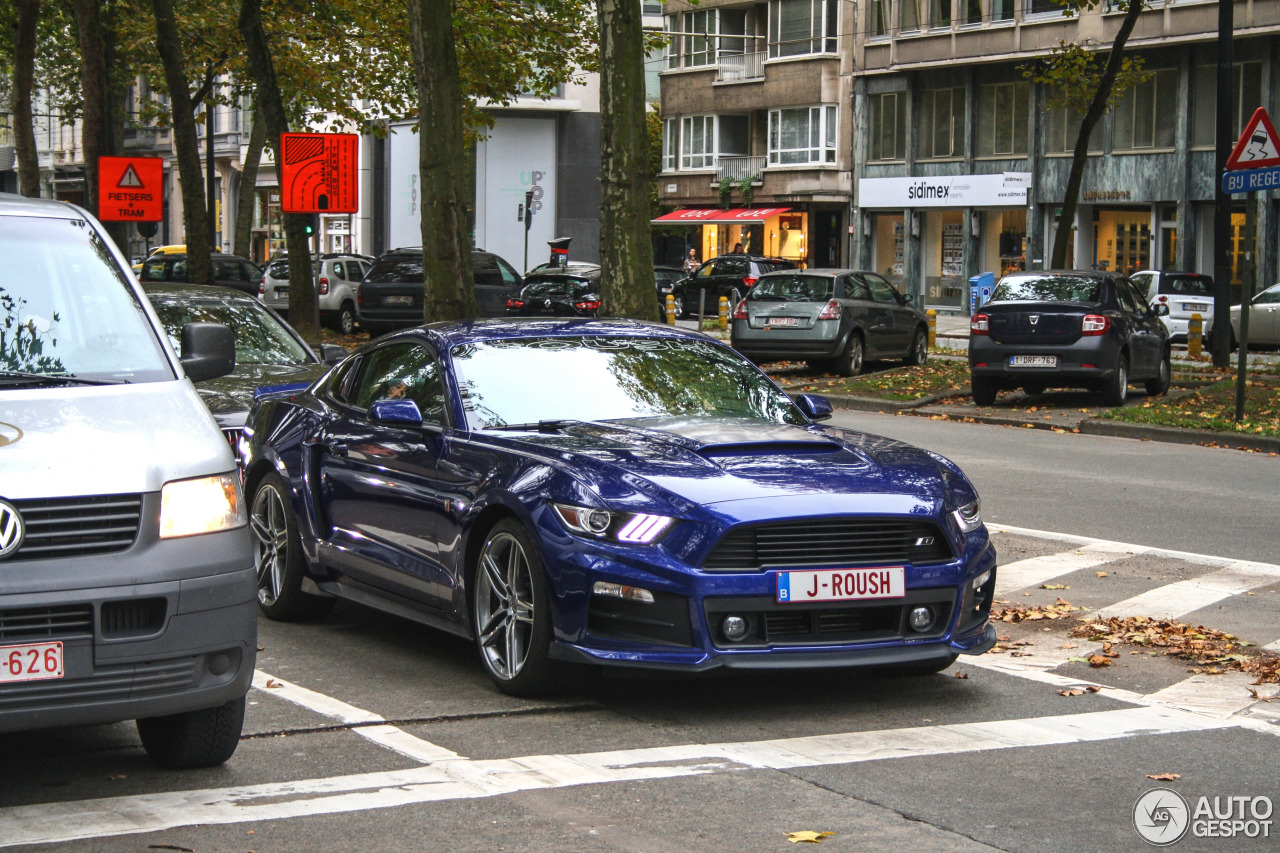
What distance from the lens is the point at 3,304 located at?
5996 millimetres

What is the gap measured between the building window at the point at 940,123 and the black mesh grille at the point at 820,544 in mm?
48854

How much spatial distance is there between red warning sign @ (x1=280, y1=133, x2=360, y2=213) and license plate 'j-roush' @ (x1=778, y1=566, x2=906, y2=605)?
700 inches

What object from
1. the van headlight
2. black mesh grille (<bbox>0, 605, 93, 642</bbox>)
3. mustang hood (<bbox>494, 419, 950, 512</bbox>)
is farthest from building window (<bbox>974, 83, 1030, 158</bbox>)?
black mesh grille (<bbox>0, 605, 93, 642</bbox>)

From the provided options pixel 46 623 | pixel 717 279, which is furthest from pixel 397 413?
pixel 717 279

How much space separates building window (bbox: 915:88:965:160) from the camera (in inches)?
2131

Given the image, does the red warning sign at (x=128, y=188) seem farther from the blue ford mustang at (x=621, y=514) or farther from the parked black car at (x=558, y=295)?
the blue ford mustang at (x=621, y=514)

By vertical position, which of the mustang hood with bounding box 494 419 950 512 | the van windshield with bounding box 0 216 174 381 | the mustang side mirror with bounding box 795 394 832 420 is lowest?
the mustang hood with bounding box 494 419 950 512

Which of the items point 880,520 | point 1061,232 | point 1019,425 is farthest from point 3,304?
point 1061,232

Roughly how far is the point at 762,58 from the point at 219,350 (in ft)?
192

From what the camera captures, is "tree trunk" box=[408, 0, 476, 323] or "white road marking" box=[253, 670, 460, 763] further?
"tree trunk" box=[408, 0, 476, 323]

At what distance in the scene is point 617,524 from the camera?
646 centimetres

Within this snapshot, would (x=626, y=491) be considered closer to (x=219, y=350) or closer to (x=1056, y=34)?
(x=219, y=350)

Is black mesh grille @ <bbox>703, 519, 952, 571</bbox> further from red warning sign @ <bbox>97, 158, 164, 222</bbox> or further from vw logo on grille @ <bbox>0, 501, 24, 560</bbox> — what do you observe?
red warning sign @ <bbox>97, 158, 164, 222</bbox>

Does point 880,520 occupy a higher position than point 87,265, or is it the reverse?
point 87,265
